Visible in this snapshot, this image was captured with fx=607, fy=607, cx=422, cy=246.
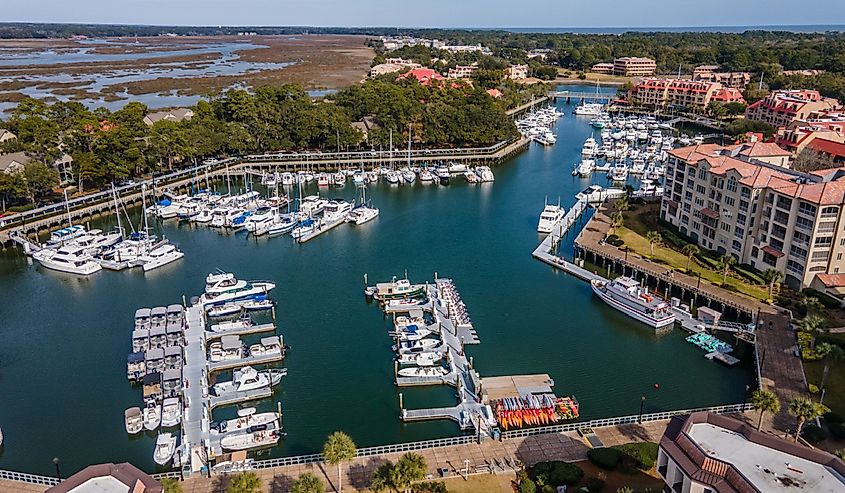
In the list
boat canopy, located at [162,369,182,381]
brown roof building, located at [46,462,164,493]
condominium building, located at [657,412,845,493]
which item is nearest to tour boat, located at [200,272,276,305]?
boat canopy, located at [162,369,182,381]

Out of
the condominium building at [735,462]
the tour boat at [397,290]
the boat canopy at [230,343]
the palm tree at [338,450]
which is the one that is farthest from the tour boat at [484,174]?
the condominium building at [735,462]

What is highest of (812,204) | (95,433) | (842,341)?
(812,204)

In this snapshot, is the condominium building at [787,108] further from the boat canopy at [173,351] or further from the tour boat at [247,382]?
the boat canopy at [173,351]

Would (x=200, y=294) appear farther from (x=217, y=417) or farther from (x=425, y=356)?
(x=425, y=356)

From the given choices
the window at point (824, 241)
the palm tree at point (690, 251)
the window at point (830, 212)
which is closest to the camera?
the window at point (830, 212)

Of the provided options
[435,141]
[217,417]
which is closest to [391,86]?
[435,141]
